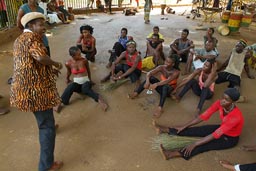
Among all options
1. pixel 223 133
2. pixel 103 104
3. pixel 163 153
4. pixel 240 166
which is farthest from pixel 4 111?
pixel 240 166

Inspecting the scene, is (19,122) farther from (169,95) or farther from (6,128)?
(169,95)

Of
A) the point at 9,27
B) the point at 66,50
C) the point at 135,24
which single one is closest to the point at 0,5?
the point at 9,27

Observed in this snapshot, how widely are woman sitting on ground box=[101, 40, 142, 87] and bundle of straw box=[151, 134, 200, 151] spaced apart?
1.59 meters

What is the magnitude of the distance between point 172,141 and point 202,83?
1329 mm

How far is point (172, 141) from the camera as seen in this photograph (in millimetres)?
2949

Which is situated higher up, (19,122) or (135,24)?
(135,24)

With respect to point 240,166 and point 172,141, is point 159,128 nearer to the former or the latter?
point 172,141

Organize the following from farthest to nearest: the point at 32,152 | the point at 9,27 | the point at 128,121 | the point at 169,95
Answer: the point at 9,27 < the point at 169,95 < the point at 128,121 < the point at 32,152

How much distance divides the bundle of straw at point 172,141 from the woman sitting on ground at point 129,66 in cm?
159

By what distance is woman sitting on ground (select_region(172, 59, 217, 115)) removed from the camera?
367 cm

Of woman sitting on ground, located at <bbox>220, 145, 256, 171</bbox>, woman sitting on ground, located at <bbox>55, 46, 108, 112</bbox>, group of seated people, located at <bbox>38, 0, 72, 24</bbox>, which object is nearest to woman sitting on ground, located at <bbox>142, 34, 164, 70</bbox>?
woman sitting on ground, located at <bbox>55, 46, 108, 112</bbox>

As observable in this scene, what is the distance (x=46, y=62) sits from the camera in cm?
205

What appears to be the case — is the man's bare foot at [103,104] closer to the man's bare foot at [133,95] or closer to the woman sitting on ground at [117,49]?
the man's bare foot at [133,95]

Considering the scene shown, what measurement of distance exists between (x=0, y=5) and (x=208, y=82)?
593cm
